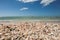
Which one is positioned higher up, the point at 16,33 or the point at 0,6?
the point at 0,6

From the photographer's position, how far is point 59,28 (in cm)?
177

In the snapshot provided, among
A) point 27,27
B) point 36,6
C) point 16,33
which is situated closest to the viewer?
point 16,33

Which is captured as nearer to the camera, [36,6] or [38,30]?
[38,30]

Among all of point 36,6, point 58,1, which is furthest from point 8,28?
point 58,1

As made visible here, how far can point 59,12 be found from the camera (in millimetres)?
1910

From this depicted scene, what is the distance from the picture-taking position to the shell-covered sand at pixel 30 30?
1539mm

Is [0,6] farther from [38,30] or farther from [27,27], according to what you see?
[38,30]

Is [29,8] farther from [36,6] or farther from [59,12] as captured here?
[59,12]

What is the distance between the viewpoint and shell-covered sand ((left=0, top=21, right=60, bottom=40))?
5.05 feet

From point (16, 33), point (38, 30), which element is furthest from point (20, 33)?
point (38, 30)

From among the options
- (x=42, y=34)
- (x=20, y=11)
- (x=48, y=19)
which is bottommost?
(x=42, y=34)

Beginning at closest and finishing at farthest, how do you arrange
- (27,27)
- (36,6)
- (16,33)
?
(16,33) < (27,27) < (36,6)

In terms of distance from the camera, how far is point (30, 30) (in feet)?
5.43

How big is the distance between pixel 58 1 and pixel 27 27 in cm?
50
